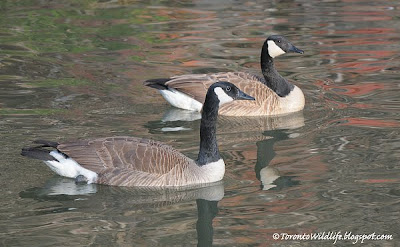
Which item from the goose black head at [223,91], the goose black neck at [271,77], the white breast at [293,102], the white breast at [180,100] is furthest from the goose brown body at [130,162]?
the goose black neck at [271,77]

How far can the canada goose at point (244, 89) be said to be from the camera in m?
14.3

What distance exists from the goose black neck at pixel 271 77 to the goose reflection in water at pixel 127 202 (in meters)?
4.28

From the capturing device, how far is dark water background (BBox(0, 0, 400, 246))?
9.59 metres

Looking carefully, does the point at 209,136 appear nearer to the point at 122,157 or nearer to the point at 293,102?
the point at 122,157

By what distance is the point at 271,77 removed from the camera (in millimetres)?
14859

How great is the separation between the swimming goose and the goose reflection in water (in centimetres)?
11

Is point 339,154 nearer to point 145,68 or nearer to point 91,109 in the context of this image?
point 91,109

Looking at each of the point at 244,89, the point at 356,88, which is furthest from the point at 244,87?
the point at 356,88

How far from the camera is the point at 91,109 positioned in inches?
552

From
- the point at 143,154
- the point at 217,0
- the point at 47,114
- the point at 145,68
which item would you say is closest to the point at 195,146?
the point at 143,154

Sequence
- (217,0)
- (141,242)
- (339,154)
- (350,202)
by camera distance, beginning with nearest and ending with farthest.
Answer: (141,242) < (350,202) < (339,154) < (217,0)

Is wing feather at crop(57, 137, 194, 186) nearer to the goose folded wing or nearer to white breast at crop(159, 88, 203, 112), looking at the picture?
the goose folded wing

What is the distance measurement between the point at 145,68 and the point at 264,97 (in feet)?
10.2

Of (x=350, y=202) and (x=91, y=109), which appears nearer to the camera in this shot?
(x=350, y=202)
